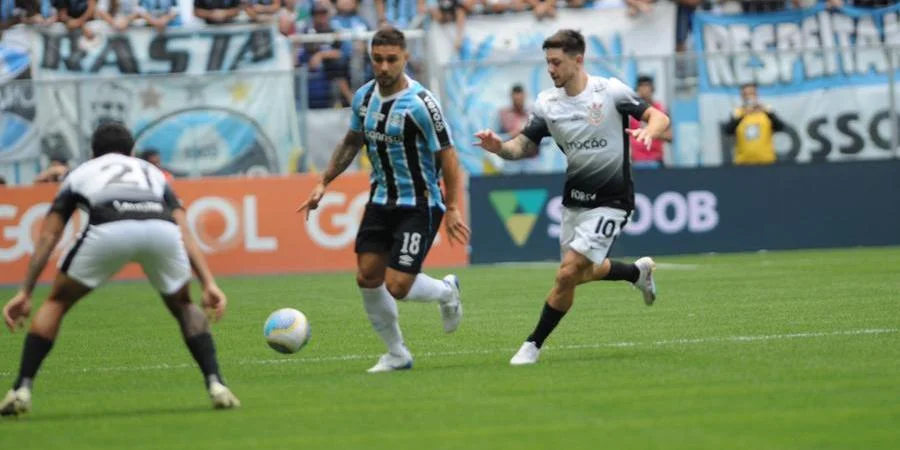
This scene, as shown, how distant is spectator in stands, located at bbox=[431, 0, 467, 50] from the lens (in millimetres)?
26422

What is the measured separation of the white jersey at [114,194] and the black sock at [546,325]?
318cm

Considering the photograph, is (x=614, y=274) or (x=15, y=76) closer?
(x=614, y=274)

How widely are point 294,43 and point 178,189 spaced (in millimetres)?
3118

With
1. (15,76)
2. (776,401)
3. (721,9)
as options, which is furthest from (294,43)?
(776,401)

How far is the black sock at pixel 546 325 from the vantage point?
12.2 metres

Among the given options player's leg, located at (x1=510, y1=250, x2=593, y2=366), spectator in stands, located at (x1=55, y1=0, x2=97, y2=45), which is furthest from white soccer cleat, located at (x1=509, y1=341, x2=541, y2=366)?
spectator in stands, located at (x1=55, y1=0, x2=97, y2=45)

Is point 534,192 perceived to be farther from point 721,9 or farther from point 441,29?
point 721,9

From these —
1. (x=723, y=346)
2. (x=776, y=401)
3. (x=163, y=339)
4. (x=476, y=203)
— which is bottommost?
(x=476, y=203)

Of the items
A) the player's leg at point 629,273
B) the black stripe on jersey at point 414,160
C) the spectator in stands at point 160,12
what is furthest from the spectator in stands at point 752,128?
the black stripe on jersey at point 414,160

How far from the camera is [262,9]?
2722cm

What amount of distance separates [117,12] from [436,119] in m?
16.1

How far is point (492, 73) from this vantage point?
25.4 metres

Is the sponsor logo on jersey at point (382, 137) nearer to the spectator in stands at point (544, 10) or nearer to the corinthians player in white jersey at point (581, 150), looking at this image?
the corinthians player in white jersey at point (581, 150)

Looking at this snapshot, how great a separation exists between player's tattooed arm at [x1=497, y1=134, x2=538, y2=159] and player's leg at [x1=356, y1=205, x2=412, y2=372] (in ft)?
3.29
